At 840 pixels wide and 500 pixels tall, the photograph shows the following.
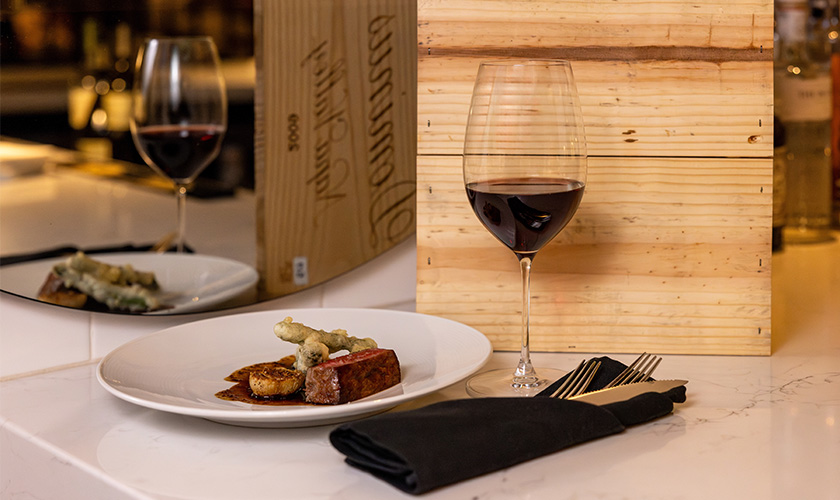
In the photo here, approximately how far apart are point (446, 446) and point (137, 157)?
1.99ft

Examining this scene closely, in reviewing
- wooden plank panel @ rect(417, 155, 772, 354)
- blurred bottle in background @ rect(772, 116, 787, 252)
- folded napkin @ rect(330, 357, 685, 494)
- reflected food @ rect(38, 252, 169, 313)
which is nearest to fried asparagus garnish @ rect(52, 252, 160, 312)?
reflected food @ rect(38, 252, 169, 313)

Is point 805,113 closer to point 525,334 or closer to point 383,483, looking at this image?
point 525,334

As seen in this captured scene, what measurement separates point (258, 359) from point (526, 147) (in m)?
0.38

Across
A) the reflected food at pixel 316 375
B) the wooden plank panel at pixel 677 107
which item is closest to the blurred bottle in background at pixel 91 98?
the reflected food at pixel 316 375

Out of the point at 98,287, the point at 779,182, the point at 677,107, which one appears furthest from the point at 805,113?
the point at 98,287

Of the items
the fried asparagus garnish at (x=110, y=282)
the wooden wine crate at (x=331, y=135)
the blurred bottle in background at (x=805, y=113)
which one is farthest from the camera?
the blurred bottle in background at (x=805, y=113)

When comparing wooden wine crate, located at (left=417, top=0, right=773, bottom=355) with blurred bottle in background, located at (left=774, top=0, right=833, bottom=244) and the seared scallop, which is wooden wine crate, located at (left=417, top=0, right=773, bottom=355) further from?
blurred bottle in background, located at (left=774, top=0, right=833, bottom=244)

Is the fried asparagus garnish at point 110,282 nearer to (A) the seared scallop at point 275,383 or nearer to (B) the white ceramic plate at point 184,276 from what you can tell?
(B) the white ceramic plate at point 184,276

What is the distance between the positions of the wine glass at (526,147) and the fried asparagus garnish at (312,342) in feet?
0.65

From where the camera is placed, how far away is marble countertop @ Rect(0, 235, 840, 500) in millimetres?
671

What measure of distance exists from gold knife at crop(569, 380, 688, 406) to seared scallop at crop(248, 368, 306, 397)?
0.87 ft

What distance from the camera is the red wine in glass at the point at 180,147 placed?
1081mm

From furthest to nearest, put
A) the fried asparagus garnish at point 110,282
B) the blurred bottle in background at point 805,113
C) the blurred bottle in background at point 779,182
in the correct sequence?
1. the blurred bottle in background at point 805,113
2. the blurred bottle in background at point 779,182
3. the fried asparagus garnish at point 110,282

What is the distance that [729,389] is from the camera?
3.02ft
